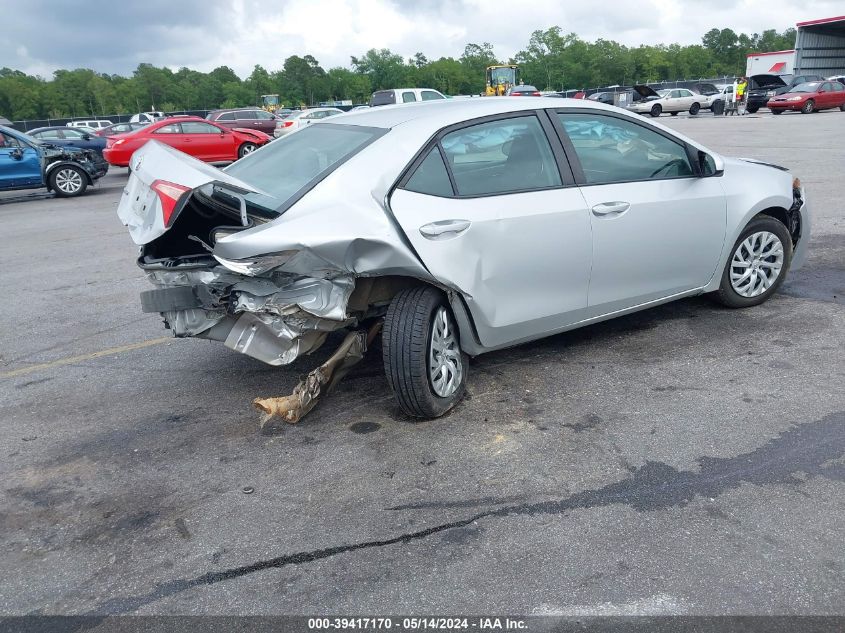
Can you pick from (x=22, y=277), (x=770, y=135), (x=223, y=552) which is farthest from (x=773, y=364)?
(x=770, y=135)

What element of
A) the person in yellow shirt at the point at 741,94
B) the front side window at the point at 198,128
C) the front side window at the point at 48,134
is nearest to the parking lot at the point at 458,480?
the front side window at the point at 198,128

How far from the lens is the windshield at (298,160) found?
3.96 metres

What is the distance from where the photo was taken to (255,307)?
12.4 ft

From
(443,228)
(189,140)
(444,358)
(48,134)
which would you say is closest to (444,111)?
(443,228)

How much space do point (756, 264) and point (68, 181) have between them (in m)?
15.3

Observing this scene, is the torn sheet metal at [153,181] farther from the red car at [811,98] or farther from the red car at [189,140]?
the red car at [811,98]

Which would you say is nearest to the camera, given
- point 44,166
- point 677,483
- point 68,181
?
point 677,483

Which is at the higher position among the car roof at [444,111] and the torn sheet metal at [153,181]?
the car roof at [444,111]

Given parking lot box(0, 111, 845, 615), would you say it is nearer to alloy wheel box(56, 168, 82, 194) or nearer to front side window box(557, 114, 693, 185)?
front side window box(557, 114, 693, 185)

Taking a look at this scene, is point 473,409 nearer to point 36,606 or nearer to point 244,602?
point 244,602

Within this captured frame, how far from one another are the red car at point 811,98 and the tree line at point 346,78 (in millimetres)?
58845

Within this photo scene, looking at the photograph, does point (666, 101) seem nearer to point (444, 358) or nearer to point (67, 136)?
point (67, 136)

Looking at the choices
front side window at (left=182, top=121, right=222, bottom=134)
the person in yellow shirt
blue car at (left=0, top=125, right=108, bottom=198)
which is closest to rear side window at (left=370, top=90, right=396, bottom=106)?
front side window at (left=182, top=121, right=222, bottom=134)

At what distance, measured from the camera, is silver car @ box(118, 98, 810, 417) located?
3.71 m
